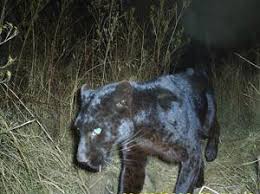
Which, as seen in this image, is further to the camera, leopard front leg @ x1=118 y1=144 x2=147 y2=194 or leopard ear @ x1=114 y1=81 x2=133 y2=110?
leopard front leg @ x1=118 y1=144 x2=147 y2=194

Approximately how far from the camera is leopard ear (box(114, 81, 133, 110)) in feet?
13.1

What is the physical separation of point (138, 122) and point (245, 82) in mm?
3547

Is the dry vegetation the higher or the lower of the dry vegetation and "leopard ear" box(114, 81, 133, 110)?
the lower

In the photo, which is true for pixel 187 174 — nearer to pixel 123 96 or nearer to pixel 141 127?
pixel 141 127

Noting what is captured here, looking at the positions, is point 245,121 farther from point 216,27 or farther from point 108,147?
point 216,27

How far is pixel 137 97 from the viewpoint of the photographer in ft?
13.9

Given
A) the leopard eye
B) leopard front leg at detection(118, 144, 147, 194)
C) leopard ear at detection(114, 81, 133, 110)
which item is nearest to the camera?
the leopard eye

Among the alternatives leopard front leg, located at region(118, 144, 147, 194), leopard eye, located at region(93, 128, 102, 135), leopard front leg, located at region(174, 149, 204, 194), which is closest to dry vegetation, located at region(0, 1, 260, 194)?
leopard front leg, located at region(118, 144, 147, 194)

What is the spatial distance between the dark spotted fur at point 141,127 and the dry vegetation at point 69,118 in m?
0.33

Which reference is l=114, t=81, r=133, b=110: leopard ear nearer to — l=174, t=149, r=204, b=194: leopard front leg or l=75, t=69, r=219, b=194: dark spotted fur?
l=75, t=69, r=219, b=194: dark spotted fur

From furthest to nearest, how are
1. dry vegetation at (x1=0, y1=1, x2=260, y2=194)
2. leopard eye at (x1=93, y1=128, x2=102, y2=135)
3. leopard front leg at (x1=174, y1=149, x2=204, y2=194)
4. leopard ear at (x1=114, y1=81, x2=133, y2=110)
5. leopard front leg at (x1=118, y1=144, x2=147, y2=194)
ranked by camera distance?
leopard front leg at (x1=118, y1=144, x2=147, y2=194), dry vegetation at (x1=0, y1=1, x2=260, y2=194), leopard front leg at (x1=174, y1=149, x2=204, y2=194), leopard ear at (x1=114, y1=81, x2=133, y2=110), leopard eye at (x1=93, y1=128, x2=102, y2=135)

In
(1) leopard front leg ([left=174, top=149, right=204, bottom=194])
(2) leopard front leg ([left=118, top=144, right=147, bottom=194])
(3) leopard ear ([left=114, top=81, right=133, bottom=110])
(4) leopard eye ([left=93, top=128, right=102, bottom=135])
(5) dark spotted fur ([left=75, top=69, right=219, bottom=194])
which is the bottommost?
(2) leopard front leg ([left=118, top=144, right=147, bottom=194])

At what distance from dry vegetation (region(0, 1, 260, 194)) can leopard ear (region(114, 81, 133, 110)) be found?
0.68m

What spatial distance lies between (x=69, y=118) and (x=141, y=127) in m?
1.36
